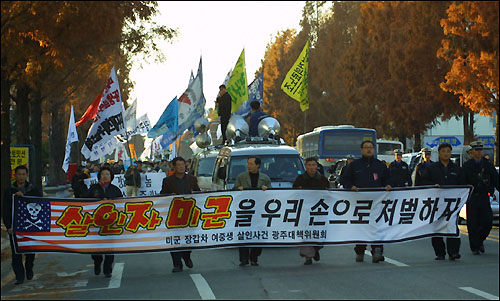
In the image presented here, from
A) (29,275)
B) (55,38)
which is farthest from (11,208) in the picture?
(55,38)

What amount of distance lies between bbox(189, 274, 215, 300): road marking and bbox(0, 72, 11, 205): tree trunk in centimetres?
1379

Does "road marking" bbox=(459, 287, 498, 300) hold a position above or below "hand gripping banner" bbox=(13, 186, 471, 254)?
below

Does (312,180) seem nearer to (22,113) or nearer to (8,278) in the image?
(8,278)

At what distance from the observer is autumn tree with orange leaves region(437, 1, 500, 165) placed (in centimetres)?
3619

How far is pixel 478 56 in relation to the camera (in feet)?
124

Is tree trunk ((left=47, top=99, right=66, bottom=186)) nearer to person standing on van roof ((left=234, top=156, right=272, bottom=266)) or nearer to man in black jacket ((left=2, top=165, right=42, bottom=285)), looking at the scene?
person standing on van roof ((left=234, top=156, right=272, bottom=266))

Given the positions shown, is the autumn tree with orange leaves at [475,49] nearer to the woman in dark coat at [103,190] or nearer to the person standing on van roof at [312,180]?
the person standing on van roof at [312,180]


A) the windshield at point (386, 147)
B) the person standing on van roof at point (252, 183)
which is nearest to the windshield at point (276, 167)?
the person standing on van roof at point (252, 183)

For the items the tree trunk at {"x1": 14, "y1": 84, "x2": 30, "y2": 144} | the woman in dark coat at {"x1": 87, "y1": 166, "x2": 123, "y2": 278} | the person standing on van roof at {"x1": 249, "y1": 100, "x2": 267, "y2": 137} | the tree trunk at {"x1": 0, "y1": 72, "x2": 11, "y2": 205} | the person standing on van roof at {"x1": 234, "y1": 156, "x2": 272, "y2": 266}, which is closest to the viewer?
the woman in dark coat at {"x1": 87, "y1": 166, "x2": 123, "y2": 278}

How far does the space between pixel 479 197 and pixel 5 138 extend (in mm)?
15044

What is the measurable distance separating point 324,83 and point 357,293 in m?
63.3

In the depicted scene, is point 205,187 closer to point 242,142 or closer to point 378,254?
point 242,142

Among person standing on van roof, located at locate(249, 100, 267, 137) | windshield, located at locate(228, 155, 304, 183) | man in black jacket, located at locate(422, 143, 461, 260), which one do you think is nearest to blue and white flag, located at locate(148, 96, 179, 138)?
person standing on van roof, located at locate(249, 100, 267, 137)

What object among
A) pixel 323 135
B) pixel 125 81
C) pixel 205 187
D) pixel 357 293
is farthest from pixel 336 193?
pixel 125 81
